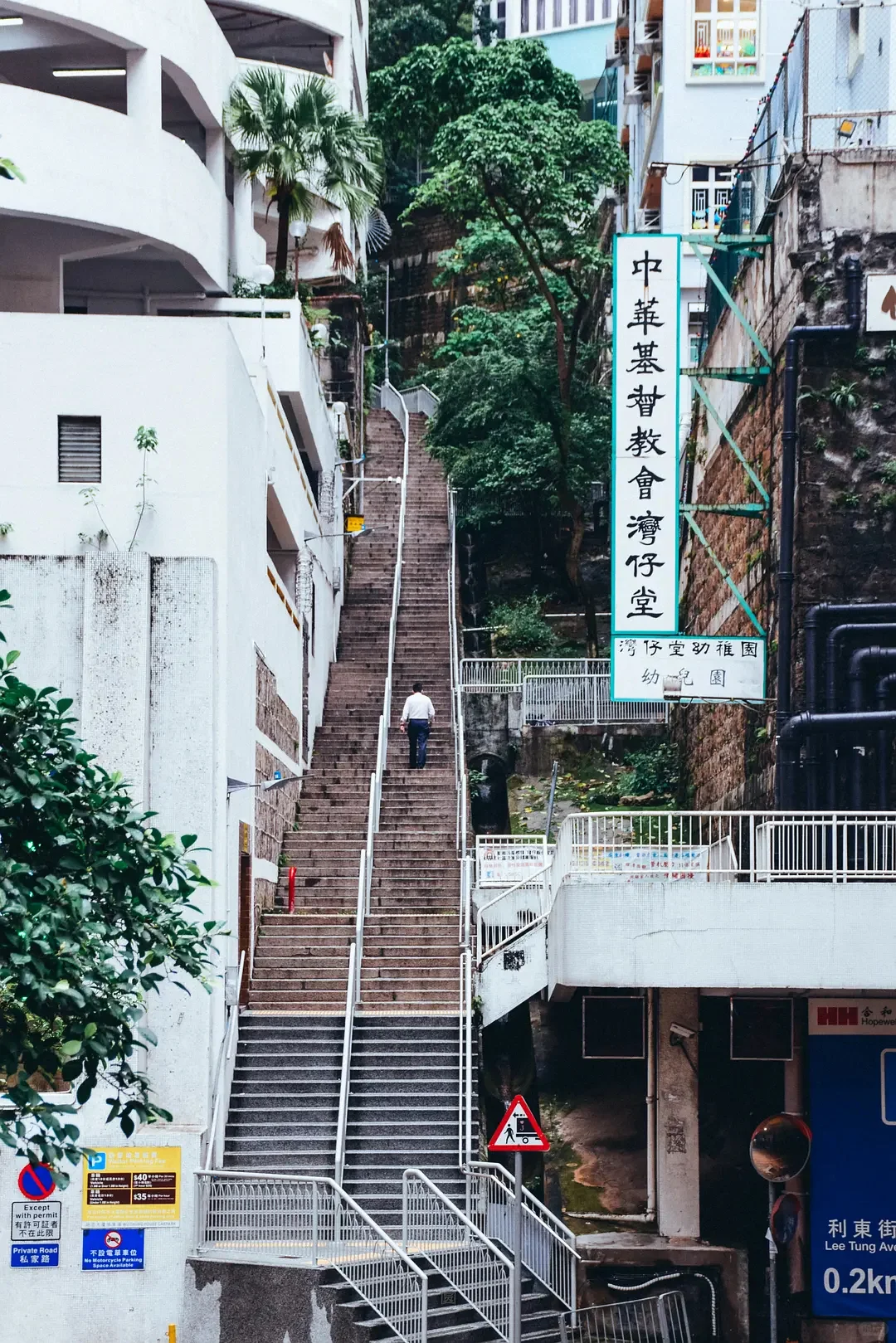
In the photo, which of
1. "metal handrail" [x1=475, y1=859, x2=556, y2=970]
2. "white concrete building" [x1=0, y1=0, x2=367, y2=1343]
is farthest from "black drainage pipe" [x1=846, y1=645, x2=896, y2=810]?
"white concrete building" [x1=0, y1=0, x2=367, y2=1343]

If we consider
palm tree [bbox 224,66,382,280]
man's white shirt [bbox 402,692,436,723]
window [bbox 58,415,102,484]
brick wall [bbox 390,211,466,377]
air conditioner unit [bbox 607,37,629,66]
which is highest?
air conditioner unit [bbox 607,37,629,66]

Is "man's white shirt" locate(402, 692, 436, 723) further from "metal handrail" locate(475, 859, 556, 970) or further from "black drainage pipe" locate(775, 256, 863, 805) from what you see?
"black drainage pipe" locate(775, 256, 863, 805)

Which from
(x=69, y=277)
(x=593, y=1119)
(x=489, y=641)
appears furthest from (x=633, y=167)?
(x=593, y=1119)

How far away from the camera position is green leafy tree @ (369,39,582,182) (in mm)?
45031

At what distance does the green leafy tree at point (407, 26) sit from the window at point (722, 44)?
21125 mm

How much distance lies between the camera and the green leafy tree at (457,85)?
148 ft

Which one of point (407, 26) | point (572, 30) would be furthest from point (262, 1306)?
point (572, 30)

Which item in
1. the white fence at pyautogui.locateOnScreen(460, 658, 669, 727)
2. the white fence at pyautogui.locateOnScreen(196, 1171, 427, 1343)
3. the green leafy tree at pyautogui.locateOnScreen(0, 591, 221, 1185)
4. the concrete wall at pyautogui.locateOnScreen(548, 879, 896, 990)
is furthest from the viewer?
the white fence at pyautogui.locateOnScreen(460, 658, 669, 727)

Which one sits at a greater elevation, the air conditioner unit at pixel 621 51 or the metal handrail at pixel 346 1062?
the air conditioner unit at pixel 621 51

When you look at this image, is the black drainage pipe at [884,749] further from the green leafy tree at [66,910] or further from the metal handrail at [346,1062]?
the green leafy tree at [66,910]

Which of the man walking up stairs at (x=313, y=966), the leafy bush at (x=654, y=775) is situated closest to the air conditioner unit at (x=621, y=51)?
the man walking up stairs at (x=313, y=966)

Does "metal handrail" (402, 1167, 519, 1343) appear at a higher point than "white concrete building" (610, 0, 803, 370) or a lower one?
lower

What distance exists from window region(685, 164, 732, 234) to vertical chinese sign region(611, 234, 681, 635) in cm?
1753

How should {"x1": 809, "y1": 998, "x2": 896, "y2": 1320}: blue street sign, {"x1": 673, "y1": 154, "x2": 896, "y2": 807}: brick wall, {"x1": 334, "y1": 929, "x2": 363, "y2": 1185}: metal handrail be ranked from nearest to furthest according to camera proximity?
{"x1": 334, "y1": 929, "x2": 363, "y2": 1185}: metal handrail → {"x1": 809, "y1": 998, "x2": 896, "y2": 1320}: blue street sign → {"x1": 673, "y1": 154, "x2": 896, "y2": 807}: brick wall
